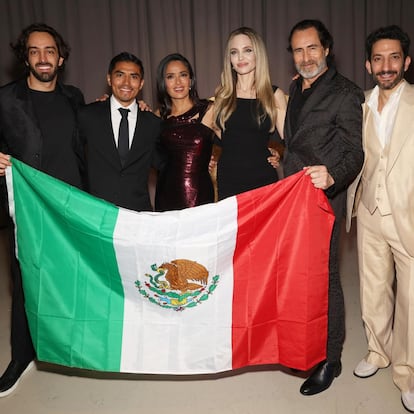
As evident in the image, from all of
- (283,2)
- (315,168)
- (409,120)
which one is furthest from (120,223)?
(283,2)

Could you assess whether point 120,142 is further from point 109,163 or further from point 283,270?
point 283,270

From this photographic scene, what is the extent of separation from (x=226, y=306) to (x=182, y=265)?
10.7 inches

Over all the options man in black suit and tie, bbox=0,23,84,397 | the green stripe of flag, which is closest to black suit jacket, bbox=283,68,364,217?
the green stripe of flag

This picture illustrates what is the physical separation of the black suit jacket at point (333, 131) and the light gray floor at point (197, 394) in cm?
98

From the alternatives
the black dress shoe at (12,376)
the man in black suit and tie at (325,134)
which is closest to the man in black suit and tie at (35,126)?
the black dress shoe at (12,376)

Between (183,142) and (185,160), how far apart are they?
105 millimetres

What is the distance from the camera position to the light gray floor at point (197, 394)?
2156 millimetres

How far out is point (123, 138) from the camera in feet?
8.01

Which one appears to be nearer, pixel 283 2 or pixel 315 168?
pixel 315 168

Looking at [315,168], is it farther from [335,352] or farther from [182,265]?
[335,352]

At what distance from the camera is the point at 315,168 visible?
200cm

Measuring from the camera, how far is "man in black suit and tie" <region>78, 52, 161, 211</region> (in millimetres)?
2422

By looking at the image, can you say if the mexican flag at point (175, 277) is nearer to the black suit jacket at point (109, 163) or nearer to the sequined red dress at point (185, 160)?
the black suit jacket at point (109, 163)

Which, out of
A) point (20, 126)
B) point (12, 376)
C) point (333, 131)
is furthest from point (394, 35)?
point (12, 376)
